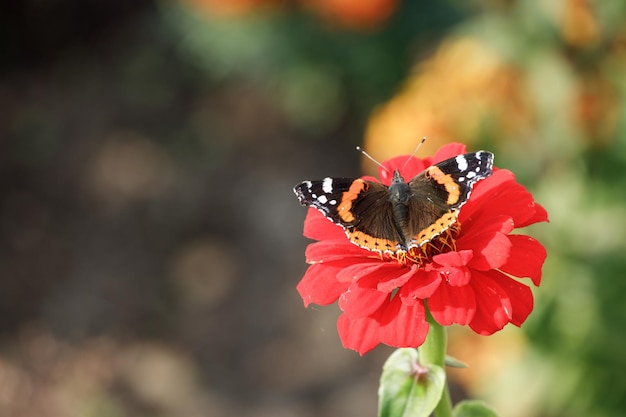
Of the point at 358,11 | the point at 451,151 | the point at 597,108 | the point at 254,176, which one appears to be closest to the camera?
the point at 451,151

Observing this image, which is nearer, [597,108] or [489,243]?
[489,243]

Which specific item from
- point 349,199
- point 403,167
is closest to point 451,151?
point 403,167

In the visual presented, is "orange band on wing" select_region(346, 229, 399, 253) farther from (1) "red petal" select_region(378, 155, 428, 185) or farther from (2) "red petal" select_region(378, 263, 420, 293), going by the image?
(1) "red petal" select_region(378, 155, 428, 185)

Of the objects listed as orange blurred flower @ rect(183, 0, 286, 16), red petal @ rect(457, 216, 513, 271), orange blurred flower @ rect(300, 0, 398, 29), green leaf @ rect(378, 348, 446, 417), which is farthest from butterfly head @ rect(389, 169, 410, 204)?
orange blurred flower @ rect(183, 0, 286, 16)

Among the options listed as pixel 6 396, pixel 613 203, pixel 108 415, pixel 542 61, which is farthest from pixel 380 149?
pixel 6 396

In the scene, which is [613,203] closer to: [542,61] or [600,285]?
[600,285]

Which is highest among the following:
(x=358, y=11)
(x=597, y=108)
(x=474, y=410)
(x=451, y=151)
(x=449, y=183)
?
(x=358, y=11)

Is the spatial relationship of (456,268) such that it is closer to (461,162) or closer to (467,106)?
(461,162)

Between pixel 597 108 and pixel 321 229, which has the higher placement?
pixel 597 108
